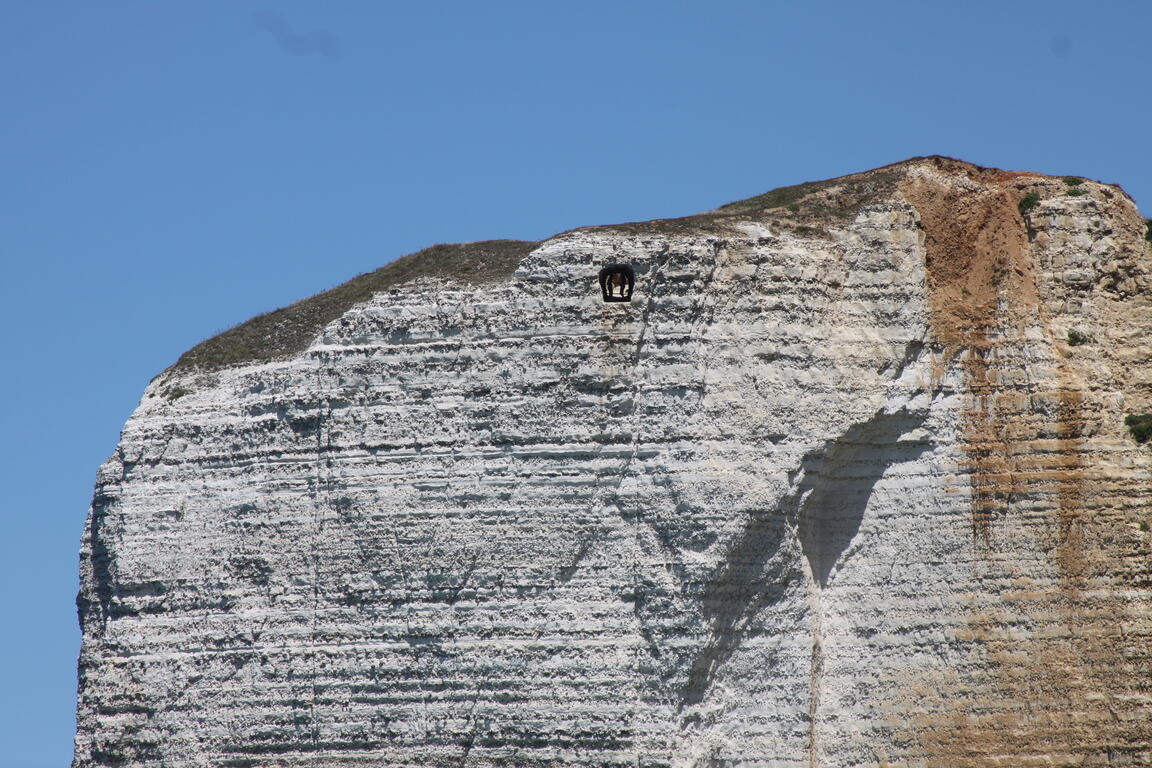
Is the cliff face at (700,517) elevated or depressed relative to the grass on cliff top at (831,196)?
depressed

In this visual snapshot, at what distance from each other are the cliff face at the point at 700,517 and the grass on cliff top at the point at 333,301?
328 mm

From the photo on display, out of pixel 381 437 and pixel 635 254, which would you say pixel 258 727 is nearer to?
pixel 381 437

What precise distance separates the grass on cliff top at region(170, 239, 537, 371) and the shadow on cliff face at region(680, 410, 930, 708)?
529cm

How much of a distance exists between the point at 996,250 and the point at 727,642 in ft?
22.2

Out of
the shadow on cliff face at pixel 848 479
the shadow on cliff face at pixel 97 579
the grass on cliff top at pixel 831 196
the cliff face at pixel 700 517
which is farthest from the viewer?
the shadow on cliff face at pixel 97 579

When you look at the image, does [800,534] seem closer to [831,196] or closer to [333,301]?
[831,196]

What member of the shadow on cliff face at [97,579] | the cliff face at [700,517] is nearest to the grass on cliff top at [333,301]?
the cliff face at [700,517]

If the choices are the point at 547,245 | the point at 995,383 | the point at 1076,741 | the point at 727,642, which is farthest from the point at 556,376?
the point at 1076,741

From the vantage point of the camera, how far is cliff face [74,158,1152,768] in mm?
23422

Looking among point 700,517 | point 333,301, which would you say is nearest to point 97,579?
point 333,301

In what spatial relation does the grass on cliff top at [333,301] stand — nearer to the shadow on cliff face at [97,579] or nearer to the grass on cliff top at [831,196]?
the shadow on cliff face at [97,579]

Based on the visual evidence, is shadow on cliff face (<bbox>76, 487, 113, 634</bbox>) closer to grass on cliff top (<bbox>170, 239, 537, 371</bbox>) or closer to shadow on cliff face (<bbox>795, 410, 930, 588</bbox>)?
grass on cliff top (<bbox>170, 239, 537, 371</bbox>)

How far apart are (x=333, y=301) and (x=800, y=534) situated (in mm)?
8185

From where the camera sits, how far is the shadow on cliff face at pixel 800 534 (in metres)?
23.5
